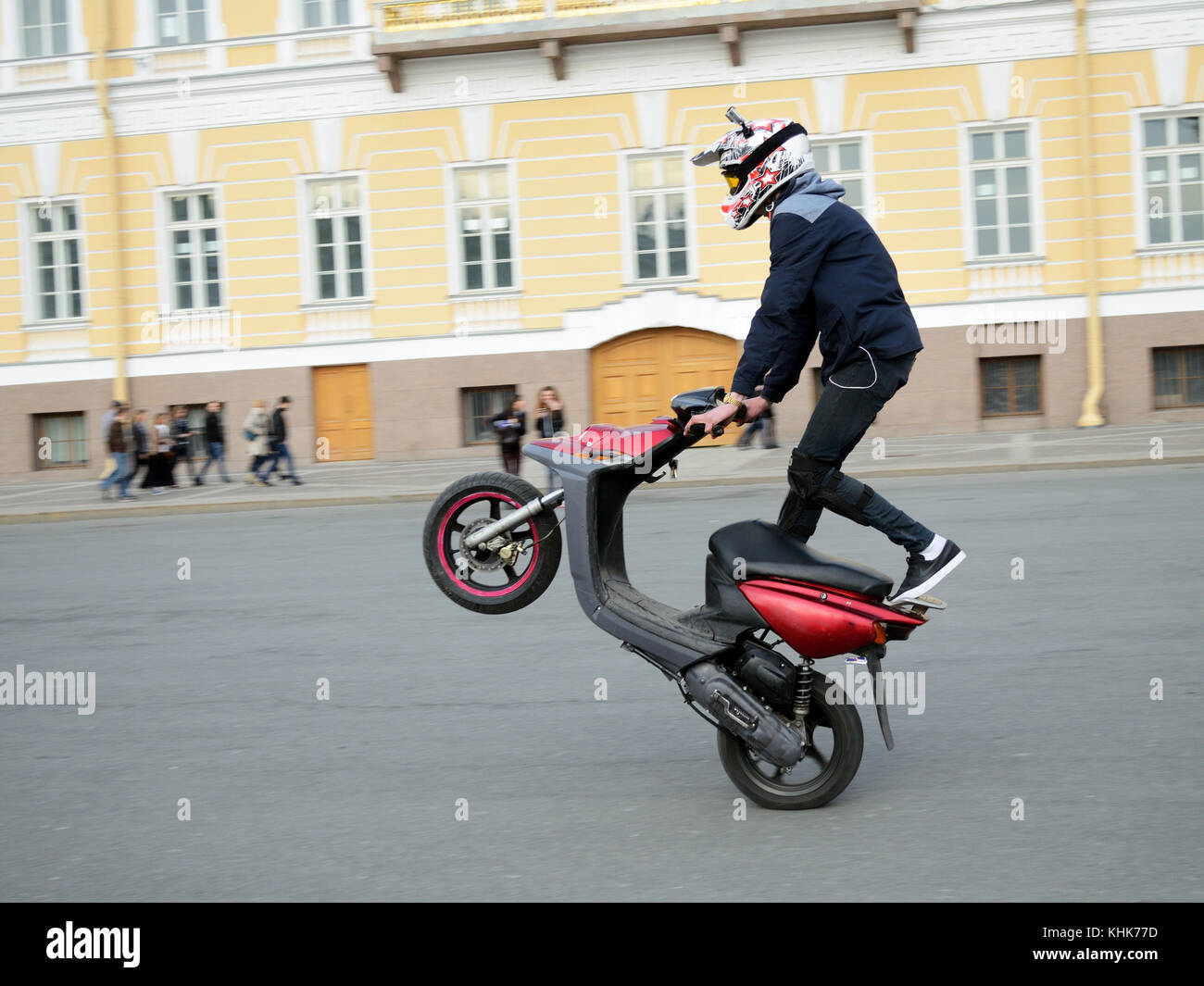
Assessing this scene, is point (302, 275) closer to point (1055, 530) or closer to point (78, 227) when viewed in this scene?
point (78, 227)

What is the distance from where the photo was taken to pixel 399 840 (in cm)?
454

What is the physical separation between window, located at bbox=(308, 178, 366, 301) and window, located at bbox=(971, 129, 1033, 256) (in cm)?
1173

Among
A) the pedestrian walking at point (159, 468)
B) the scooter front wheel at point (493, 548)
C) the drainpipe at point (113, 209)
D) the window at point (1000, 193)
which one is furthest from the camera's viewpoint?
the drainpipe at point (113, 209)

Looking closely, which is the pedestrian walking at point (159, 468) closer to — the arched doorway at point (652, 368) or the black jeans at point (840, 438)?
the arched doorway at point (652, 368)

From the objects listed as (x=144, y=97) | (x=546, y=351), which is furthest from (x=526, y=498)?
(x=144, y=97)

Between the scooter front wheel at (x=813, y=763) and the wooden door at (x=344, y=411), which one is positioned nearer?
the scooter front wheel at (x=813, y=763)

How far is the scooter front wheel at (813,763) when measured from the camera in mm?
4562

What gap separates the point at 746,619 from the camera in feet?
15.3

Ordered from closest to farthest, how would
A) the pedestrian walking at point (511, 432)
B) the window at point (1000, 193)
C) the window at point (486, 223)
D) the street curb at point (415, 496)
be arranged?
the street curb at point (415, 496) < the pedestrian walking at point (511, 432) < the window at point (1000, 193) < the window at point (486, 223)

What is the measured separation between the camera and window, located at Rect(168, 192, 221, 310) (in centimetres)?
2819

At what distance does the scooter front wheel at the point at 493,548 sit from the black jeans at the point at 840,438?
3.09 feet

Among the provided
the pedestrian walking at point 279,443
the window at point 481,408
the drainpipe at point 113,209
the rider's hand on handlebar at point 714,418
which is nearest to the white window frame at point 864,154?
the window at point 481,408

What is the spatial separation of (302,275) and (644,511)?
1409 cm

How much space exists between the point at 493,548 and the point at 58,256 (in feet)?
85.6
